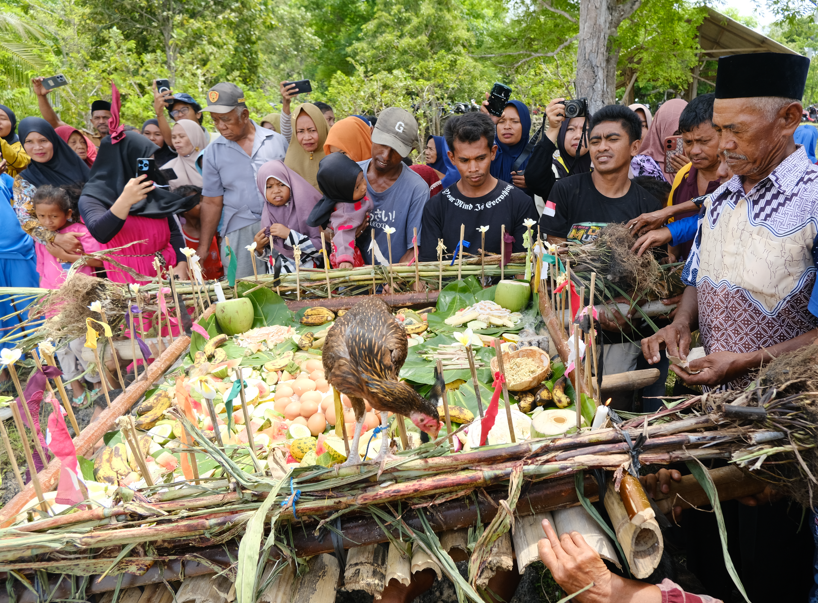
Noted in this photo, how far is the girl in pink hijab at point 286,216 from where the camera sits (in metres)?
4.34

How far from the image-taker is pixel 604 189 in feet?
11.1

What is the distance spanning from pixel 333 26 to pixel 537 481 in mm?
24269

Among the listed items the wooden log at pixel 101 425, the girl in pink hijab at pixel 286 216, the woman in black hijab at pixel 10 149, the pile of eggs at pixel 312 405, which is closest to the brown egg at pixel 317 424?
the pile of eggs at pixel 312 405

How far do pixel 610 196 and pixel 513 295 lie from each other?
2.90 feet

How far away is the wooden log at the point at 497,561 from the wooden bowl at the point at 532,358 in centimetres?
92

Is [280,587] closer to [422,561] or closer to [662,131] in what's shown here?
[422,561]

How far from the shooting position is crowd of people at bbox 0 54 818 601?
1979 mm

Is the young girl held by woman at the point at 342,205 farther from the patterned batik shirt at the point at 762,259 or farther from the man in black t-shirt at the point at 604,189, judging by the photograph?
the patterned batik shirt at the point at 762,259

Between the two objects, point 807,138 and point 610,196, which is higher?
point 807,138

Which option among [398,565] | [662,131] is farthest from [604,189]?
[398,565]

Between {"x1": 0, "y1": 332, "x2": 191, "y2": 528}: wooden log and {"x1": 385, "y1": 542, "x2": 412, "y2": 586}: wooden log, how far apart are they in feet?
4.78

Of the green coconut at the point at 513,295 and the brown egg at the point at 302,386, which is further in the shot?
the green coconut at the point at 513,295

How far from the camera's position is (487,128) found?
12.0 ft

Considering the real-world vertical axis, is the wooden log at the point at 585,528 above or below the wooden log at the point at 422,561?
above
